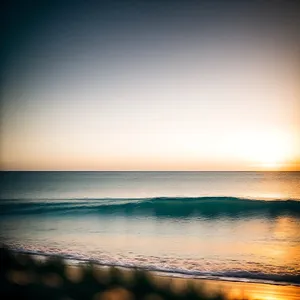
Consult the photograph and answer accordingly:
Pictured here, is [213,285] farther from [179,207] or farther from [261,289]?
[179,207]

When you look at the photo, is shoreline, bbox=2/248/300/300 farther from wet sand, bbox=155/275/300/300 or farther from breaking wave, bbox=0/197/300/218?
breaking wave, bbox=0/197/300/218

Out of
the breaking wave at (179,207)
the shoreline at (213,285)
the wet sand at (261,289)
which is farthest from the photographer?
the breaking wave at (179,207)

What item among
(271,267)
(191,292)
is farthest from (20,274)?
(271,267)

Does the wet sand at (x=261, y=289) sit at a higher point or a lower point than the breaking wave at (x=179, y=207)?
higher

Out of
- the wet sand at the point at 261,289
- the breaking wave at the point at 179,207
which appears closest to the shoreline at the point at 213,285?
the wet sand at the point at 261,289

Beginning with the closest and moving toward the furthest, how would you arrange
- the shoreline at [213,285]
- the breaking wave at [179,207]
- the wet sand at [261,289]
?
the shoreline at [213,285] → the wet sand at [261,289] → the breaking wave at [179,207]

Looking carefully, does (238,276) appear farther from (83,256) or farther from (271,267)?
(83,256)

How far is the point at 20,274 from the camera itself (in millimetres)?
1440

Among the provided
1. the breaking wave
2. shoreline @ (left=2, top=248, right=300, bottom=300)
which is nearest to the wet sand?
shoreline @ (left=2, top=248, right=300, bottom=300)

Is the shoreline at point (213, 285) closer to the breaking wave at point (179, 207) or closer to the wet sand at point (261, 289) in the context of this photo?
the wet sand at point (261, 289)

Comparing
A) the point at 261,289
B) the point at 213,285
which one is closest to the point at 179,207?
the point at 261,289

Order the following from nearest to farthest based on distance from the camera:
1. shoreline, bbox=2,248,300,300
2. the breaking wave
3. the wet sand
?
shoreline, bbox=2,248,300,300 < the wet sand < the breaking wave

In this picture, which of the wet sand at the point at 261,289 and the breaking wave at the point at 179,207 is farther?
the breaking wave at the point at 179,207

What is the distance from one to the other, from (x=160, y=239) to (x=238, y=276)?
1671 mm
